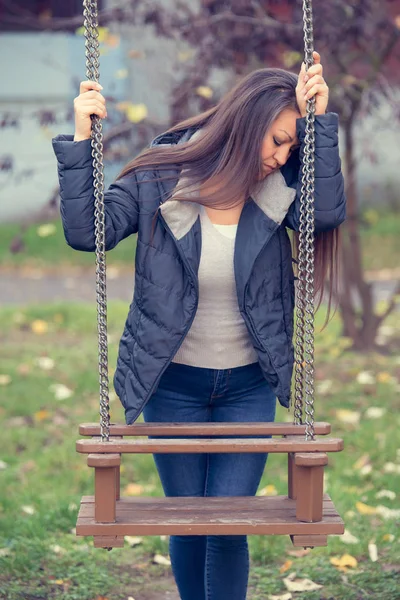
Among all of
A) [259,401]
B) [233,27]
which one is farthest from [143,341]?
[233,27]

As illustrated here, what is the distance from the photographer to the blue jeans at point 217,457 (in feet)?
9.39

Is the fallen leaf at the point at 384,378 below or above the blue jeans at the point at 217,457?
below

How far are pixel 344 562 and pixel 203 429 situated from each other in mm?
→ 1394

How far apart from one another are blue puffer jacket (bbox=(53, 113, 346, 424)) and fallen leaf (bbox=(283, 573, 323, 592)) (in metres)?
1.14

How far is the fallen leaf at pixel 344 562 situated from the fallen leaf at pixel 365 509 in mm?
431

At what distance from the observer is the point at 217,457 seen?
292 centimetres

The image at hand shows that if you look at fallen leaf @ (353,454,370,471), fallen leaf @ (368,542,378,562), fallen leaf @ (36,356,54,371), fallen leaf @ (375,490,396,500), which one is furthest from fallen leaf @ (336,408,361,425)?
fallen leaf @ (36,356,54,371)

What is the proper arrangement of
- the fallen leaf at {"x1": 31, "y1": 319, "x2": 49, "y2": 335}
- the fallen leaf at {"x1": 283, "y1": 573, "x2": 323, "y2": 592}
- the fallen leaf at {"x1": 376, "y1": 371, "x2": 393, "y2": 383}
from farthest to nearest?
1. the fallen leaf at {"x1": 31, "y1": 319, "x2": 49, "y2": 335}
2. the fallen leaf at {"x1": 376, "y1": 371, "x2": 393, "y2": 383}
3. the fallen leaf at {"x1": 283, "y1": 573, "x2": 323, "y2": 592}

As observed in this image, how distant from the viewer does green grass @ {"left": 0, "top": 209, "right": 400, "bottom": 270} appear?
10.9 meters

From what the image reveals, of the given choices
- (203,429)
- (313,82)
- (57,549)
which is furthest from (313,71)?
(57,549)

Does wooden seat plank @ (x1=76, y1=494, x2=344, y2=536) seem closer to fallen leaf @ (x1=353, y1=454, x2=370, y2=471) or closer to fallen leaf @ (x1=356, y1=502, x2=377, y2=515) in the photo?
fallen leaf @ (x1=356, y1=502, x2=377, y2=515)

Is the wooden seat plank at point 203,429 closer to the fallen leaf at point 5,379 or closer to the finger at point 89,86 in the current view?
the finger at point 89,86

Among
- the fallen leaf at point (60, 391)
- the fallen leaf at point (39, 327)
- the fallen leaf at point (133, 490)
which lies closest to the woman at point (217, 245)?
the fallen leaf at point (133, 490)

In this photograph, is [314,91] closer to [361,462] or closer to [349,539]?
[349,539]
